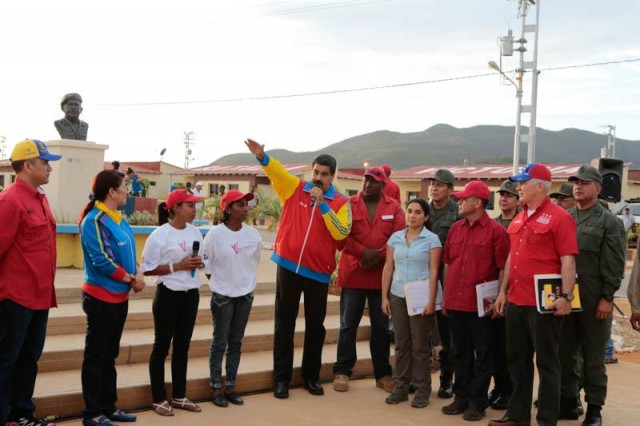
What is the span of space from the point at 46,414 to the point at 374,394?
9.70ft

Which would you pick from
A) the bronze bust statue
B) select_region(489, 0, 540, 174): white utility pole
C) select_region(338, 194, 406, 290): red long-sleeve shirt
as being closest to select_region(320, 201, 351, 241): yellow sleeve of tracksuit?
select_region(338, 194, 406, 290): red long-sleeve shirt

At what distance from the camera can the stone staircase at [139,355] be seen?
5.47m

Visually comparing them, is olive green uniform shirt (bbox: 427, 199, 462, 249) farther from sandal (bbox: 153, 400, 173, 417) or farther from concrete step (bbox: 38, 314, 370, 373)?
sandal (bbox: 153, 400, 173, 417)

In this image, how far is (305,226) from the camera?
620cm

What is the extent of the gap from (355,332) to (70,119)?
6699 millimetres

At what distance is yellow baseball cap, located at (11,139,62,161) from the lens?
4.73 metres

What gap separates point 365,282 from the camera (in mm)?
6578

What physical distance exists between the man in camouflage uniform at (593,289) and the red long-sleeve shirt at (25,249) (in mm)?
4248

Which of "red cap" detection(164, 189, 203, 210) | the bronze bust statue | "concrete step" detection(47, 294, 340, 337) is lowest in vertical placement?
"concrete step" detection(47, 294, 340, 337)

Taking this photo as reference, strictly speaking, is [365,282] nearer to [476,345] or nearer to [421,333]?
[421,333]

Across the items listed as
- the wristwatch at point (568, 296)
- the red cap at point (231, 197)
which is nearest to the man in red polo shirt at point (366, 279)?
the red cap at point (231, 197)

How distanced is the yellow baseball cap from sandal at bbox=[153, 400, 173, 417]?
214 cm

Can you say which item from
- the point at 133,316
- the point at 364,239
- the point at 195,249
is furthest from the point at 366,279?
the point at 133,316

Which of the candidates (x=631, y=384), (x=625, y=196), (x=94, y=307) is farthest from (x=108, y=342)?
(x=625, y=196)
